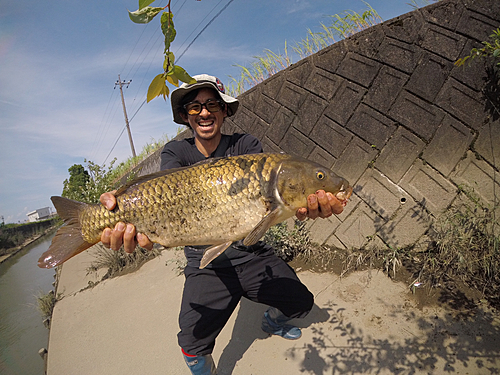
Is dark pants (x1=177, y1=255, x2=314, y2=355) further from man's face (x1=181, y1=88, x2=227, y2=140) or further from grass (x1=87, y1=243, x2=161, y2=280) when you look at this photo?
grass (x1=87, y1=243, x2=161, y2=280)

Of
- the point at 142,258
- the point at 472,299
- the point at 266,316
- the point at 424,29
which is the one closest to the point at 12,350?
the point at 142,258

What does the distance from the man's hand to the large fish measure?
0.04 meters

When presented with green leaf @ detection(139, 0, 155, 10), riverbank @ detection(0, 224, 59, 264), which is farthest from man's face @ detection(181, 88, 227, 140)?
riverbank @ detection(0, 224, 59, 264)

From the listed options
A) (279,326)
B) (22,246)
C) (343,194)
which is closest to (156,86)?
(343,194)

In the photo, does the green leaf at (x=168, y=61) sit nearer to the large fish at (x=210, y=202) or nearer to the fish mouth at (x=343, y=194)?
the large fish at (x=210, y=202)

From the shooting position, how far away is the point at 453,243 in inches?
137

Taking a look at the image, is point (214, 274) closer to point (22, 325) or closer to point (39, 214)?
point (22, 325)

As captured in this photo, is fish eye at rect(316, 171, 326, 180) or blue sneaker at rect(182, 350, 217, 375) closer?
fish eye at rect(316, 171, 326, 180)

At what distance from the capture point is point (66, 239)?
223 cm

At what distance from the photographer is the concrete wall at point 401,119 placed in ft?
11.6

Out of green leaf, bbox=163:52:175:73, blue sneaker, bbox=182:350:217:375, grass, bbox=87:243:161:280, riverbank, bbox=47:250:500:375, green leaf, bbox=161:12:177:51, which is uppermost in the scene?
green leaf, bbox=161:12:177:51

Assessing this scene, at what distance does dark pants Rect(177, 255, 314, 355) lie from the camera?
8.73 feet

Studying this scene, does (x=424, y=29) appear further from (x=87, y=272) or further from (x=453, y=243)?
(x=87, y=272)

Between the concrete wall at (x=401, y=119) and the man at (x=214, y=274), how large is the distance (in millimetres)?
1932
